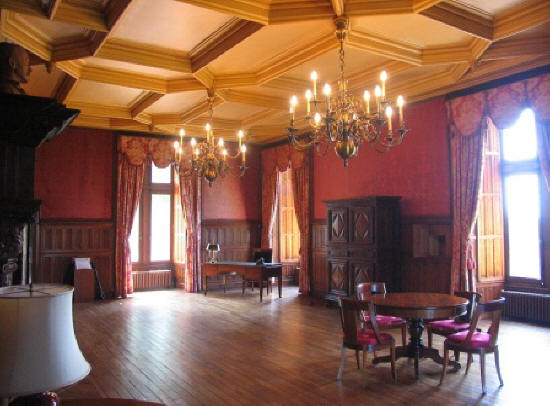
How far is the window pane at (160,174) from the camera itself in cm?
1211

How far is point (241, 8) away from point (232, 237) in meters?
8.05

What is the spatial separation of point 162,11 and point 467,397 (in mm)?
5022

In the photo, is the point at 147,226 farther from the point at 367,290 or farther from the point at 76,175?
the point at 367,290

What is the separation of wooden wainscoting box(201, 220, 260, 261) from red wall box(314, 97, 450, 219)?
3.89 meters

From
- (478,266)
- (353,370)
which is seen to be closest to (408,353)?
(353,370)

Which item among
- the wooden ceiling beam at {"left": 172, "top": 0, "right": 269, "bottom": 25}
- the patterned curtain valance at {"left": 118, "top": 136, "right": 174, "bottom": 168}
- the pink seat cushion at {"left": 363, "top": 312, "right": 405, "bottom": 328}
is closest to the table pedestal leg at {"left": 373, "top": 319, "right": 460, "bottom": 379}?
the pink seat cushion at {"left": 363, "top": 312, "right": 405, "bottom": 328}

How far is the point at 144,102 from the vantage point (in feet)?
28.5

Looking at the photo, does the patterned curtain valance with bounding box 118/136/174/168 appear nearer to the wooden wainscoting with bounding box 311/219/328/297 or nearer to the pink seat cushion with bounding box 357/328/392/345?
the wooden wainscoting with bounding box 311/219/328/297

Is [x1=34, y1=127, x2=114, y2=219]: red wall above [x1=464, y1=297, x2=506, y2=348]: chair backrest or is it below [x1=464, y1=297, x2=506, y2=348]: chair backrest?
above

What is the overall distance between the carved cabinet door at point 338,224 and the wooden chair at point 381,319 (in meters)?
2.50

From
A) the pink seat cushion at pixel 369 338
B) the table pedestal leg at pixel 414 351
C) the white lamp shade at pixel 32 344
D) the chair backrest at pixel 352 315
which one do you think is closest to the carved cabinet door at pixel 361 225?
the table pedestal leg at pixel 414 351

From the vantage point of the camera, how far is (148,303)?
31.7 ft

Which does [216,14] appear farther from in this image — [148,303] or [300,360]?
[148,303]

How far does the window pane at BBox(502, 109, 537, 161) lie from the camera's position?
7504mm
